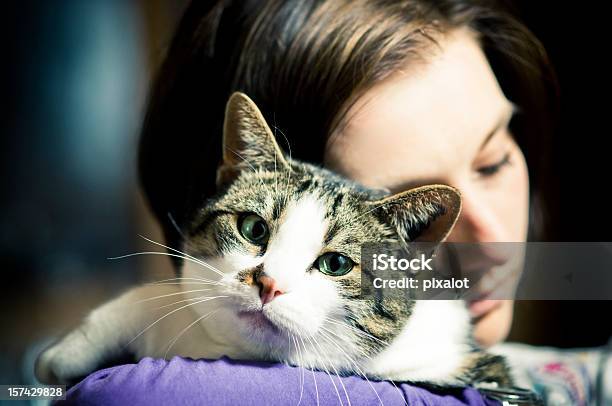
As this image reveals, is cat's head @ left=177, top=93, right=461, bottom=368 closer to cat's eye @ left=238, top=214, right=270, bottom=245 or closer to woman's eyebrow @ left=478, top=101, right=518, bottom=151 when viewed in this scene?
cat's eye @ left=238, top=214, right=270, bottom=245

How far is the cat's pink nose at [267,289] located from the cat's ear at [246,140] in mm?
132

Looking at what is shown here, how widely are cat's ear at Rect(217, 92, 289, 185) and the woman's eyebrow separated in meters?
0.25

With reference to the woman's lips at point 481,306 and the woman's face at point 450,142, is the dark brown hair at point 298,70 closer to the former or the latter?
the woman's face at point 450,142

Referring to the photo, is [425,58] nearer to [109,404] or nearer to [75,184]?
[109,404]

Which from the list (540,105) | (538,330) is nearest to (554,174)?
(540,105)

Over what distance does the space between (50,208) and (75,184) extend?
91 mm

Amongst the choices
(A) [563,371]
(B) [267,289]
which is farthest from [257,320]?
(A) [563,371]

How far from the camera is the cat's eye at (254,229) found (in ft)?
1.99

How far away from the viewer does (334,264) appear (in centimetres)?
58

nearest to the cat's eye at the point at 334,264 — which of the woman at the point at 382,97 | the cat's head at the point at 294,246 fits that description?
the cat's head at the point at 294,246

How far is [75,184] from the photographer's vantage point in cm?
123

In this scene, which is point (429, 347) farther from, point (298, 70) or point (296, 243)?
point (298, 70)

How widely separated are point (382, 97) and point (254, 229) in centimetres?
21

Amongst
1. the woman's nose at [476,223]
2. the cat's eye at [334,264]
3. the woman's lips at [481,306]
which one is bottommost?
the woman's lips at [481,306]
